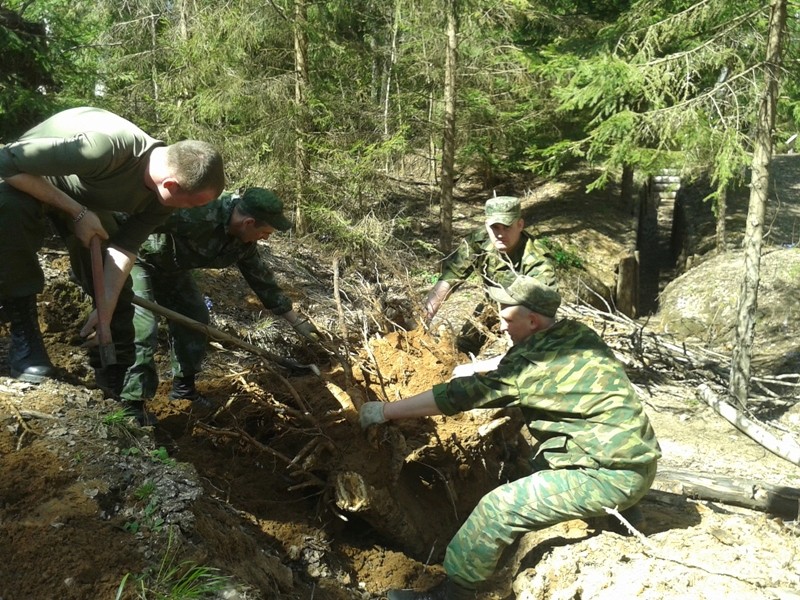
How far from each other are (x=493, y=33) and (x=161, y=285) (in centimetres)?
1085

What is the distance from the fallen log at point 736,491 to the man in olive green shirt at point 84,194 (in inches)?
147

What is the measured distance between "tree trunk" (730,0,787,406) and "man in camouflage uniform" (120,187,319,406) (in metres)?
5.01

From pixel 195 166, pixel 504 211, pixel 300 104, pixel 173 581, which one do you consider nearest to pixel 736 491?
pixel 504 211

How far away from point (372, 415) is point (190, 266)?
171cm

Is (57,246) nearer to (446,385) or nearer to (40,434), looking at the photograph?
(40,434)

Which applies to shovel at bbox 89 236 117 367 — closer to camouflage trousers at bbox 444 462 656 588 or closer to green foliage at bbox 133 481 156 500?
green foliage at bbox 133 481 156 500

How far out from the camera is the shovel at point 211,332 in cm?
401

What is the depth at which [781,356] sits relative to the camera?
9.44 meters

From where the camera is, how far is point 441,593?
3705 millimetres

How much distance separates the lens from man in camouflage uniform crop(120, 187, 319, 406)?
4.16 metres

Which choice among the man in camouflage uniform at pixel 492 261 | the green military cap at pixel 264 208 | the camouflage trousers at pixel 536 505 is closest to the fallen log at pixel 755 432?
the man in camouflage uniform at pixel 492 261

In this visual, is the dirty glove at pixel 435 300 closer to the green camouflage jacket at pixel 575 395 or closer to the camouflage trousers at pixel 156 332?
the camouflage trousers at pixel 156 332

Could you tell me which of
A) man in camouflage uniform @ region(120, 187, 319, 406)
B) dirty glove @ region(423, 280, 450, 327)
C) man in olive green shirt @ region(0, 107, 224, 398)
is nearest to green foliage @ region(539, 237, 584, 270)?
dirty glove @ region(423, 280, 450, 327)

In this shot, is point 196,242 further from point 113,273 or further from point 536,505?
point 536,505
